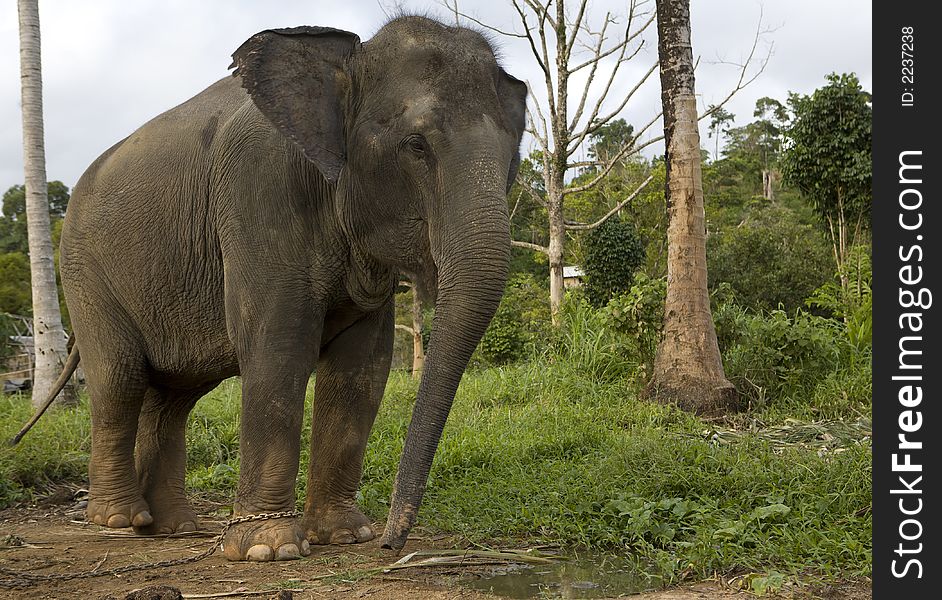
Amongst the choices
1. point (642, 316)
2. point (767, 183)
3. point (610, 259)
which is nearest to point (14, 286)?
point (610, 259)

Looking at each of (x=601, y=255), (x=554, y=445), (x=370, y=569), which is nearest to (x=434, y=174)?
(x=370, y=569)

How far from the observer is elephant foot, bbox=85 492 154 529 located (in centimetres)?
511

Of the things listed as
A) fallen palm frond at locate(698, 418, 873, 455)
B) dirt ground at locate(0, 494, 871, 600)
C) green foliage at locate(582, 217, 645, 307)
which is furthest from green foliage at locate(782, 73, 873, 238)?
dirt ground at locate(0, 494, 871, 600)

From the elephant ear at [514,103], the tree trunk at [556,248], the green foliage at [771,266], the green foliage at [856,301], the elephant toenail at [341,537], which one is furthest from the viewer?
the green foliage at [771,266]

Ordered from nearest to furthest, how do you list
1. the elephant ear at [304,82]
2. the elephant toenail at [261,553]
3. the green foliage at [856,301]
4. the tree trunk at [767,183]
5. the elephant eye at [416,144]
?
the elephant eye at [416,144] < the elephant ear at [304,82] < the elephant toenail at [261,553] < the green foliage at [856,301] < the tree trunk at [767,183]

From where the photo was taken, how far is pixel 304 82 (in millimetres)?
4102

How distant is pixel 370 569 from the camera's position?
3971mm

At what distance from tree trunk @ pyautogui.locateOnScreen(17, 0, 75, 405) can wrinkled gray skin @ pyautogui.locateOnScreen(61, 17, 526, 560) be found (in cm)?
494

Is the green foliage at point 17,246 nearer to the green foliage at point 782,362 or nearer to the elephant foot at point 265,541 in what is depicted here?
the green foliage at point 782,362

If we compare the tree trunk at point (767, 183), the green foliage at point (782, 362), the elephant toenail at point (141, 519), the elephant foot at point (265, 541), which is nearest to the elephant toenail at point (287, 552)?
the elephant foot at point (265, 541)

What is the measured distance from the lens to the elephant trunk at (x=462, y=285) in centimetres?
369

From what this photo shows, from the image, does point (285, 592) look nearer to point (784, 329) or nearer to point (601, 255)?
point (784, 329)

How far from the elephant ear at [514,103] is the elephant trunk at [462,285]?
2.01 feet

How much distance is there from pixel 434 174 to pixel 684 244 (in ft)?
17.1
